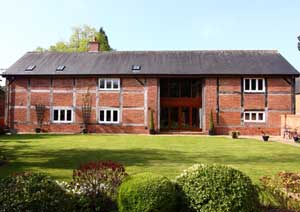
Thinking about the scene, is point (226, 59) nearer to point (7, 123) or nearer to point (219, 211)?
point (7, 123)

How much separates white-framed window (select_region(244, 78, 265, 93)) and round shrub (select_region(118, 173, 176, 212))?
2550 cm

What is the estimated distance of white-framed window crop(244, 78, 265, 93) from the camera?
29750 mm

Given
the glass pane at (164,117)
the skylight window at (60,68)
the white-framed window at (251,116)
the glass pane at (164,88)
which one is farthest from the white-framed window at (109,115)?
the white-framed window at (251,116)

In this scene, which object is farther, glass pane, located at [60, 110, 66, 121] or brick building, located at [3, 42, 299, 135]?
glass pane, located at [60, 110, 66, 121]

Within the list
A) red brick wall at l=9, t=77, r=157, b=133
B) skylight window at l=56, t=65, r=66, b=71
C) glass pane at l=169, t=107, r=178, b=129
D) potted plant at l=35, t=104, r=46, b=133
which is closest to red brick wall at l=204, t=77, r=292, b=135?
glass pane at l=169, t=107, r=178, b=129

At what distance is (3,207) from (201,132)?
2618cm

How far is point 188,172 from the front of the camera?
6016mm

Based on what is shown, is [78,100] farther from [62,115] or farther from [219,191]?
[219,191]

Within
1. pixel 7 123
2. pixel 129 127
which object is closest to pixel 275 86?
pixel 129 127

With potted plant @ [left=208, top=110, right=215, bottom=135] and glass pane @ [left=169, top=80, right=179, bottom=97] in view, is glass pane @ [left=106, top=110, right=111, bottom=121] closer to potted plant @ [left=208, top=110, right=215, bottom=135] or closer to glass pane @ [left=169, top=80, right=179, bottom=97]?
glass pane @ [left=169, top=80, right=179, bottom=97]

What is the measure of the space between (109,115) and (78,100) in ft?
9.88

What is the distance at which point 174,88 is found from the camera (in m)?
31.7

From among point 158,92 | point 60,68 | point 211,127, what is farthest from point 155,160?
point 60,68

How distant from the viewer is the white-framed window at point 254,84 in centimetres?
2975
